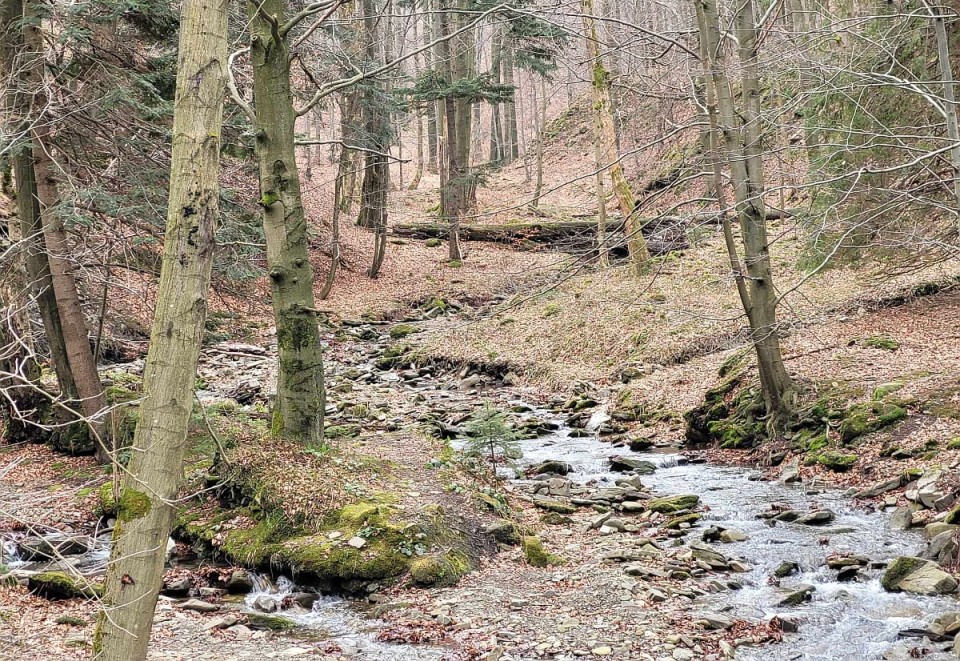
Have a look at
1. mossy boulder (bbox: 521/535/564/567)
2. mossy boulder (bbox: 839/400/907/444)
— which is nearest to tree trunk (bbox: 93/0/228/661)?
mossy boulder (bbox: 521/535/564/567)

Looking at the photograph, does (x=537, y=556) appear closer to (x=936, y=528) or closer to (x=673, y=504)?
(x=673, y=504)

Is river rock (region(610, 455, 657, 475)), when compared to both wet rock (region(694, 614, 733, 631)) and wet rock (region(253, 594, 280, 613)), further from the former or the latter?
wet rock (region(253, 594, 280, 613))

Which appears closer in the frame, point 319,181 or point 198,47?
point 198,47

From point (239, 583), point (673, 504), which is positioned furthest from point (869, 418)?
point (239, 583)

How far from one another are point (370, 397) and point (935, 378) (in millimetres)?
9574

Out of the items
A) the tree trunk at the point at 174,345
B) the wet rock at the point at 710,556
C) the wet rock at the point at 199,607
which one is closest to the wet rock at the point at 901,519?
the wet rock at the point at 710,556

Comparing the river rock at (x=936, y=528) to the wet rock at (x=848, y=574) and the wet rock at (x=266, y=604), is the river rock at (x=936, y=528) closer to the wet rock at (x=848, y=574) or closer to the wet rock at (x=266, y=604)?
the wet rock at (x=848, y=574)

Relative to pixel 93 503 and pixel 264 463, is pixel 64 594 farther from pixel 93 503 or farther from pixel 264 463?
pixel 93 503

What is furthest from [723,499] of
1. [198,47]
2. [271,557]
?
[198,47]

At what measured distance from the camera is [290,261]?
8.22 meters

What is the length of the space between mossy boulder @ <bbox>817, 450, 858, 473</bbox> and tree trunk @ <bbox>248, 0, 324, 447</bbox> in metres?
6.15

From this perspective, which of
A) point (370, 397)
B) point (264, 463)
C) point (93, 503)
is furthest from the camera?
point (370, 397)

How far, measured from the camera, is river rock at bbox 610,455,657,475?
34.7ft

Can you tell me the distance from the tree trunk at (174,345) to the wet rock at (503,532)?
4475 millimetres
